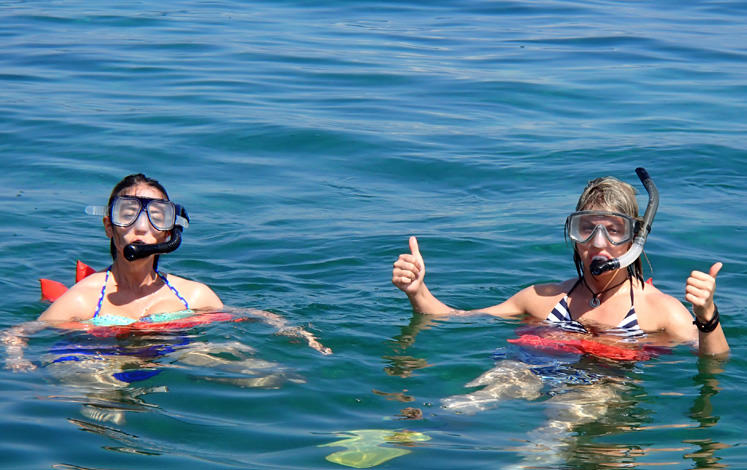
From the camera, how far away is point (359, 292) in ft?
23.1

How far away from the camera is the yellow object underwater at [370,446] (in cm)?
424

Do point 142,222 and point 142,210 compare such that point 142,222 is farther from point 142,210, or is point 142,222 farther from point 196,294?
point 196,294

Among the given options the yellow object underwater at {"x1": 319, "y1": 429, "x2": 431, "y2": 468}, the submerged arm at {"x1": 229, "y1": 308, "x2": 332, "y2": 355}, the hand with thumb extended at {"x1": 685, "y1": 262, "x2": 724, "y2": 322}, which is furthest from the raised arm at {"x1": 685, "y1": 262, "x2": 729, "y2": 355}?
the submerged arm at {"x1": 229, "y1": 308, "x2": 332, "y2": 355}

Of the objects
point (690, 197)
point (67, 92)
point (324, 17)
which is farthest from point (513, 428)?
point (324, 17)

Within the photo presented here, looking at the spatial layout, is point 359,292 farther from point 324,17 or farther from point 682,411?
point 324,17

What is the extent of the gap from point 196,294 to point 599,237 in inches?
91.1

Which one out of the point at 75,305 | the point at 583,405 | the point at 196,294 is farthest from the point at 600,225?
the point at 75,305

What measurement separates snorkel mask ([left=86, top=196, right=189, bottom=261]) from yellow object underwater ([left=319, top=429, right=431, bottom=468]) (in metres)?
1.64

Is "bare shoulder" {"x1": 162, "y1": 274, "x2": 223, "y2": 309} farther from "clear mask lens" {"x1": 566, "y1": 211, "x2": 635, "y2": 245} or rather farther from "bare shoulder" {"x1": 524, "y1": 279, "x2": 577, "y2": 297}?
"clear mask lens" {"x1": 566, "y1": 211, "x2": 635, "y2": 245}

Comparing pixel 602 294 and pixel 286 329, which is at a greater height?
pixel 602 294

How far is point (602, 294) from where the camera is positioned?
18.5 ft

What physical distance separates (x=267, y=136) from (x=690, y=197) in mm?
4344

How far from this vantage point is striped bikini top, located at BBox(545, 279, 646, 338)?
548 cm

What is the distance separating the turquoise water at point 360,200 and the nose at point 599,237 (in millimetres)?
611
